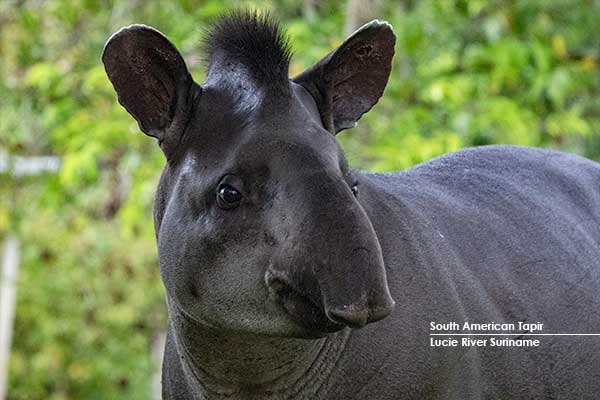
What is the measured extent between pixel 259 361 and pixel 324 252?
72cm

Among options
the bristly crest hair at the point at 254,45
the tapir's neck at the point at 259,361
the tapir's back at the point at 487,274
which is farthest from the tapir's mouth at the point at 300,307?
the bristly crest hair at the point at 254,45

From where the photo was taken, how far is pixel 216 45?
410cm

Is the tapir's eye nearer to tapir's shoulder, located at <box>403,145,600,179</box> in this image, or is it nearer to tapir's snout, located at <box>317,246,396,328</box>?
tapir's snout, located at <box>317,246,396,328</box>

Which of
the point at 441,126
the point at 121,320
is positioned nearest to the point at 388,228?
the point at 441,126

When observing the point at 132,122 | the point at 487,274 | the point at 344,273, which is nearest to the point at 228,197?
the point at 344,273

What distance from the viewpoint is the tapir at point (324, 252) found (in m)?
3.44

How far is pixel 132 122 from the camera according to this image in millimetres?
9078

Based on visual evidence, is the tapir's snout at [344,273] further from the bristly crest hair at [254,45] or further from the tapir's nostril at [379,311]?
the bristly crest hair at [254,45]

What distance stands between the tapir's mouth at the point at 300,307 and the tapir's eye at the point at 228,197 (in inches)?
9.5

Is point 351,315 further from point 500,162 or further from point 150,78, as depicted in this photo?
point 500,162

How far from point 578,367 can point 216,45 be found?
157cm

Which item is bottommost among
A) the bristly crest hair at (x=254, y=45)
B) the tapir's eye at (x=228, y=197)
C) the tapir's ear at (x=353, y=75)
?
the tapir's eye at (x=228, y=197)

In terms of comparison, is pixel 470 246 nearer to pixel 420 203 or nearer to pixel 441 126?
pixel 420 203

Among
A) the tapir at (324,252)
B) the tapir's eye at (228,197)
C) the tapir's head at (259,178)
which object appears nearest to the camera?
the tapir's head at (259,178)
